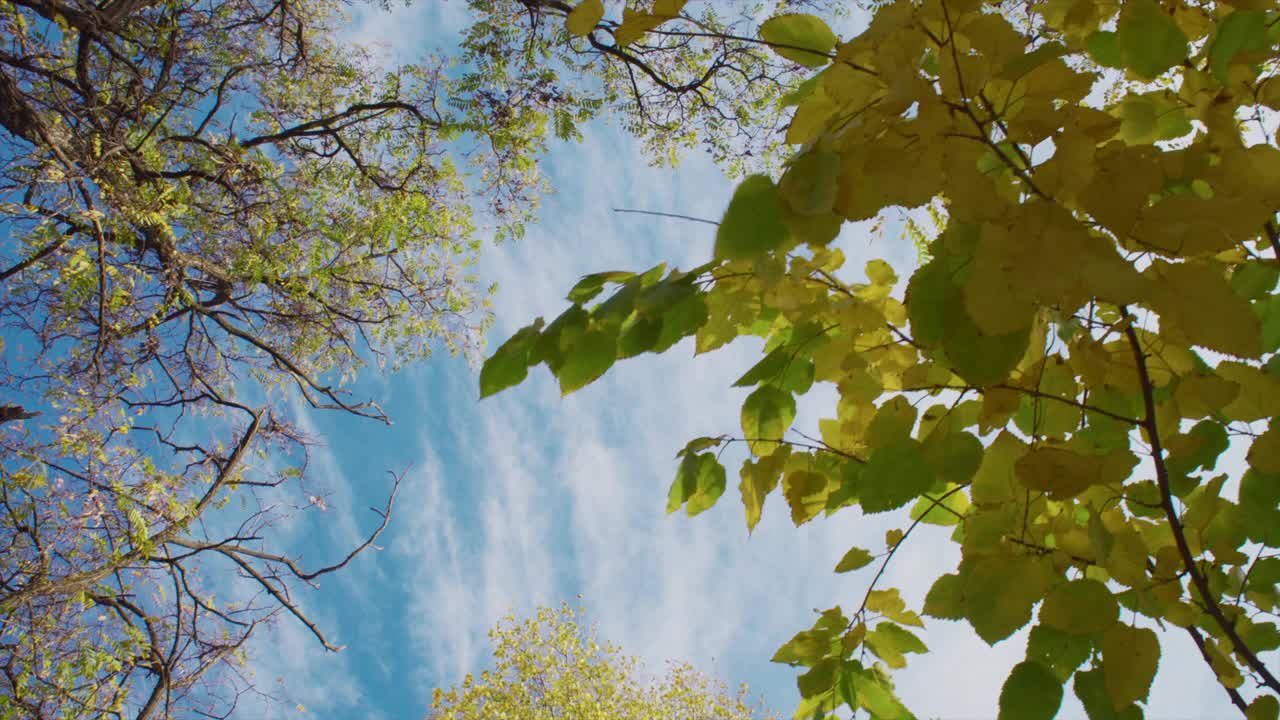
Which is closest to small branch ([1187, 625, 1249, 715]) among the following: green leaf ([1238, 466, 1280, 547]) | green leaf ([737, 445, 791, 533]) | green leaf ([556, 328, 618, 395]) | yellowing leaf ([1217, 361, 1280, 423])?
green leaf ([1238, 466, 1280, 547])

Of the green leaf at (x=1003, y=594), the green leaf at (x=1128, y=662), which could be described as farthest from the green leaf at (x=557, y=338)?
the green leaf at (x=1128, y=662)

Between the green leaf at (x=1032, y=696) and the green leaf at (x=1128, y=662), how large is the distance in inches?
1.7

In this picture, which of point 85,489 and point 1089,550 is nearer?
point 1089,550

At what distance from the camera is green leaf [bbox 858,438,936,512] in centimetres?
57

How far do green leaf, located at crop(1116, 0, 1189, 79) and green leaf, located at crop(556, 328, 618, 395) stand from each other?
503mm

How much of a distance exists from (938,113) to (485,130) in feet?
16.9

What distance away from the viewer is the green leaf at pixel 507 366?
0.60 m

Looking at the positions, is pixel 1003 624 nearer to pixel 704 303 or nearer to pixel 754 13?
pixel 704 303

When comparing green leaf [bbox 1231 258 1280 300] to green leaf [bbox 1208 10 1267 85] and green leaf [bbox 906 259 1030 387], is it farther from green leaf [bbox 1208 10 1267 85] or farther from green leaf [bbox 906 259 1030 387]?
green leaf [bbox 906 259 1030 387]

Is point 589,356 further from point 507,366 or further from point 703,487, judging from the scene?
point 703,487

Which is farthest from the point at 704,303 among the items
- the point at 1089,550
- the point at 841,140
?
the point at 1089,550

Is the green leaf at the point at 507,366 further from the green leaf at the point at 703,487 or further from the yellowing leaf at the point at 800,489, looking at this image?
the yellowing leaf at the point at 800,489

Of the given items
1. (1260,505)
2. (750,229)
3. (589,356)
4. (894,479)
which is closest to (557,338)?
(589,356)

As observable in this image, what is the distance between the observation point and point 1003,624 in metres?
0.53
